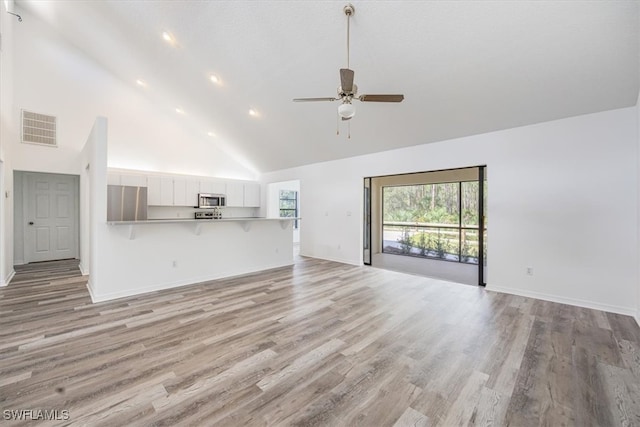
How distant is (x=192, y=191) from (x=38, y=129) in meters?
3.18

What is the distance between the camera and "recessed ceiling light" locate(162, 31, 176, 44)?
4090mm

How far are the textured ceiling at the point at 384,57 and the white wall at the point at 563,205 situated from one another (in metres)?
0.29

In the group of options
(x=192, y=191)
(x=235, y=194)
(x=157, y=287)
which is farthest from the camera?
(x=235, y=194)

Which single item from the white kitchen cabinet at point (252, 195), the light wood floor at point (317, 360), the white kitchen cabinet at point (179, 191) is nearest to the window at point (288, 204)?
the white kitchen cabinet at point (252, 195)

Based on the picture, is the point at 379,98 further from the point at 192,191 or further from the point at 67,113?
the point at 67,113

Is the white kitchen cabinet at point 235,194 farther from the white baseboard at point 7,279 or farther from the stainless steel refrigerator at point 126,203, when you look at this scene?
the white baseboard at point 7,279

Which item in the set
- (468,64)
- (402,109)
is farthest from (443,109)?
(468,64)

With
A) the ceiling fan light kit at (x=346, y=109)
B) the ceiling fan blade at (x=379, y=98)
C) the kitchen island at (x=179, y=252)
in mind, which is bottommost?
the kitchen island at (x=179, y=252)

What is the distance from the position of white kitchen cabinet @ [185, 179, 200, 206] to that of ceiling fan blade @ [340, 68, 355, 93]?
5948 mm

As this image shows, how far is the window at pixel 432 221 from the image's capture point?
263 inches

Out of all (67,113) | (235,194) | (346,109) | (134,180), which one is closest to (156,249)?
(134,180)

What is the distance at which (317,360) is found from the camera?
86.1 inches

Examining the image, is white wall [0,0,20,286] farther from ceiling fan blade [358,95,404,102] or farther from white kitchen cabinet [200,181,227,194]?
ceiling fan blade [358,95,404,102]

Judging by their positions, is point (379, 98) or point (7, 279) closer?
point (379, 98)
